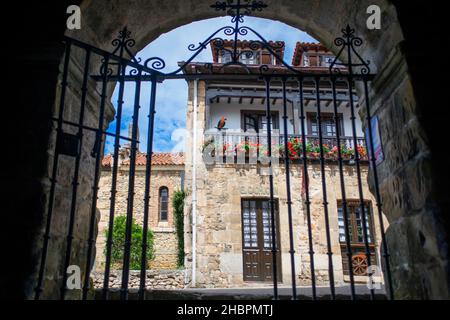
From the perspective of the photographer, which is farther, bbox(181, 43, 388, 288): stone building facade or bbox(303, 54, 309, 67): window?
bbox(303, 54, 309, 67): window

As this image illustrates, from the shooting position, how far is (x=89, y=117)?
113 inches

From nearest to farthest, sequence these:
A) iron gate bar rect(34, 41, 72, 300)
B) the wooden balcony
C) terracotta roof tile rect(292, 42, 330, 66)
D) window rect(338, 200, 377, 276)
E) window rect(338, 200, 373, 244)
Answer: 1. iron gate bar rect(34, 41, 72, 300)
2. window rect(338, 200, 377, 276)
3. window rect(338, 200, 373, 244)
4. the wooden balcony
5. terracotta roof tile rect(292, 42, 330, 66)

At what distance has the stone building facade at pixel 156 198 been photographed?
16.0 meters

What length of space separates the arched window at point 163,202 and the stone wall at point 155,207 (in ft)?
0.60

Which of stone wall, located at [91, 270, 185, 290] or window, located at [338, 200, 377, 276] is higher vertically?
window, located at [338, 200, 377, 276]

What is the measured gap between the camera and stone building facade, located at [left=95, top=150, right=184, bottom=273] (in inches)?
631

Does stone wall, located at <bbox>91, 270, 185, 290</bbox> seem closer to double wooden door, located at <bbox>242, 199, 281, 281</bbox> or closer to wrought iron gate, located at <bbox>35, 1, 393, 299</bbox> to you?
double wooden door, located at <bbox>242, 199, 281, 281</bbox>

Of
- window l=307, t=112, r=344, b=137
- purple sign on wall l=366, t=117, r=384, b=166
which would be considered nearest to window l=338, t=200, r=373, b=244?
window l=307, t=112, r=344, b=137

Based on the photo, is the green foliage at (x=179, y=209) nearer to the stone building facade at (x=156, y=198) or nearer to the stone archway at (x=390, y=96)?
the stone building facade at (x=156, y=198)
